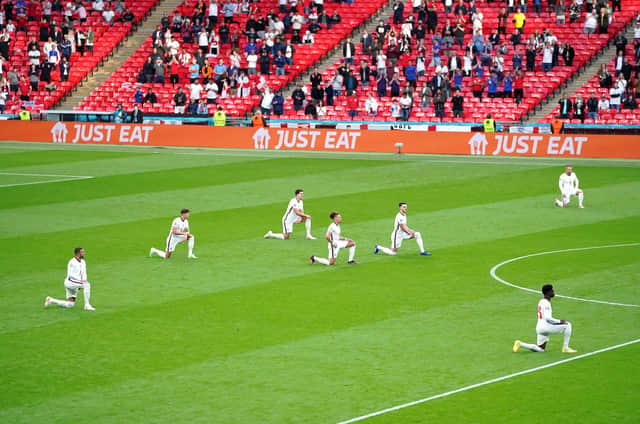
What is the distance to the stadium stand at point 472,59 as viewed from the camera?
5700cm

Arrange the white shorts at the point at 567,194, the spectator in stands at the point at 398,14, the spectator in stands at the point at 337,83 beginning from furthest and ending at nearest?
the spectator in stands at the point at 398,14 → the spectator in stands at the point at 337,83 → the white shorts at the point at 567,194

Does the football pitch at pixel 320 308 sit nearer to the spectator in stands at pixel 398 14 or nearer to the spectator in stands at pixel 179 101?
the spectator in stands at pixel 179 101

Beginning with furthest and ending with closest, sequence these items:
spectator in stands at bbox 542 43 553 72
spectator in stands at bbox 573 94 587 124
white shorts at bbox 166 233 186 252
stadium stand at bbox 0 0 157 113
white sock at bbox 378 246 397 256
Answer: stadium stand at bbox 0 0 157 113
spectator in stands at bbox 542 43 553 72
spectator in stands at bbox 573 94 587 124
white sock at bbox 378 246 397 256
white shorts at bbox 166 233 186 252

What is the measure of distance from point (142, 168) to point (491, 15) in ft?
79.5

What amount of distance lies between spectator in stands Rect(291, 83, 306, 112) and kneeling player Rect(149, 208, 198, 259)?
108ft

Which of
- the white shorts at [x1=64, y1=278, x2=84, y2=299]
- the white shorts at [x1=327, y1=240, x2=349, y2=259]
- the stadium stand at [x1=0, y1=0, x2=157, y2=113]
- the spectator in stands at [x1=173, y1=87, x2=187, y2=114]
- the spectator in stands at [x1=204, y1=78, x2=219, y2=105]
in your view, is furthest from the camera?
the stadium stand at [x1=0, y1=0, x2=157, y2=113]

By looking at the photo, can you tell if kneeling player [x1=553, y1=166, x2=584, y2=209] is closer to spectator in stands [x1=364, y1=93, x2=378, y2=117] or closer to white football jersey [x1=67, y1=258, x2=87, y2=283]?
white football jersey [x1=67, y1=258, x2=87, y2=283]

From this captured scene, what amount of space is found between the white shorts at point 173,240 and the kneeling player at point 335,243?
3.39 meters

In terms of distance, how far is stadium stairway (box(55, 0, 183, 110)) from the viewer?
68.1 m

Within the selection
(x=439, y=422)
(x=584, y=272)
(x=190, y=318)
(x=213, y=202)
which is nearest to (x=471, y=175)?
(x=213, y=202)

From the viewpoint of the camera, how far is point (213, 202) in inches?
1495

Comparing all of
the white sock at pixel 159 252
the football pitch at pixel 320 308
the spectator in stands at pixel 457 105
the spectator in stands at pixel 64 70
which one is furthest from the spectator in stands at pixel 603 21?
the white sock at pixel 159 252

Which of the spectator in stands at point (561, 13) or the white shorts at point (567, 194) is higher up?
the spectator in stands at point (561, 13)

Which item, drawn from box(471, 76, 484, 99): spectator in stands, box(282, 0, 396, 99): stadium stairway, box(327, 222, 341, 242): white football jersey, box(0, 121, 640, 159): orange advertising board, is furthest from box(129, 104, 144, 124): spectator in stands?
box(327, 222, 341, 242): white football jersey
